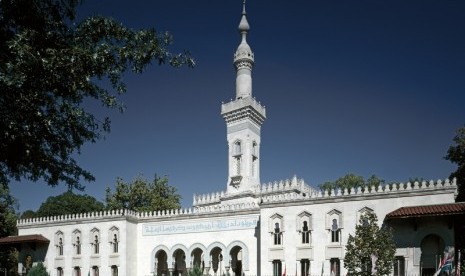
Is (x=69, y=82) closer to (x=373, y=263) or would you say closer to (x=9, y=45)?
(x=9, y=45)

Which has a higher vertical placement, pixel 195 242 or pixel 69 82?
pixel 69 82

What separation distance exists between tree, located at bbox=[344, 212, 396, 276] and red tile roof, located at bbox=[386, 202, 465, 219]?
181 centimetres

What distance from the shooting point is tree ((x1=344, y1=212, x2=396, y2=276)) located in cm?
2547

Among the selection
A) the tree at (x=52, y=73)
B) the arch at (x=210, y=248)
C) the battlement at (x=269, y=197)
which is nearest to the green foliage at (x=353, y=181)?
the battlement at (x=269, y=197)

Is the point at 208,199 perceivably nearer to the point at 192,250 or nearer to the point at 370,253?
the point at 192,250

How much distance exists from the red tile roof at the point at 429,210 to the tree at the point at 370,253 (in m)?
1.81

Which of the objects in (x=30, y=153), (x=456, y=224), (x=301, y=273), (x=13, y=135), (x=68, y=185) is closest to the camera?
(x=13, y=135)

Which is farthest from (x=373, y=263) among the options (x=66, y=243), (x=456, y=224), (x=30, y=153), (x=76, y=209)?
(x=76, y=209)

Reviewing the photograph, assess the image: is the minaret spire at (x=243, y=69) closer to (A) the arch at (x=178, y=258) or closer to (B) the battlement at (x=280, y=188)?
(B) the battlement at (x=280, y=188)

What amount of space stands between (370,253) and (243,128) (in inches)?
902

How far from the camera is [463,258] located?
2858 centimetres

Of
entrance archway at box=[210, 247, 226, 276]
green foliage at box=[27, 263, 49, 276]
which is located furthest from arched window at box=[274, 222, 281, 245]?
green foliage at box=[27, 263, 49, 276]

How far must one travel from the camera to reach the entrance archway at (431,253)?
90.4 feet

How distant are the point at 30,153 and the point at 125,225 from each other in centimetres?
2437
